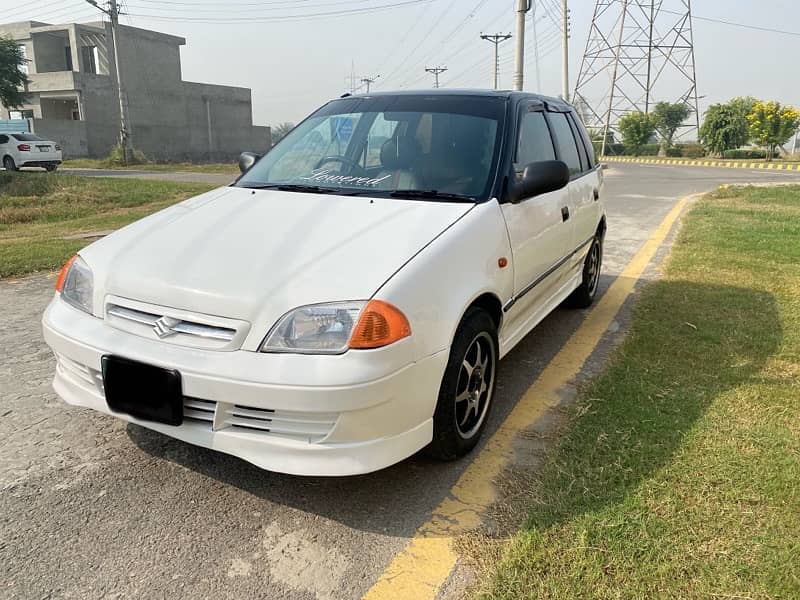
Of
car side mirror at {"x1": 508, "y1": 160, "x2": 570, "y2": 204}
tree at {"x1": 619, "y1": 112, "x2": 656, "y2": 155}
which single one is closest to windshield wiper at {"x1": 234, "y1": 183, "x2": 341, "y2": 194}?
car side mirror at {"x1": 508, "y1": 160, "x2": 570, "y2": 204}

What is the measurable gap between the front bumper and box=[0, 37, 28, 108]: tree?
35757mm

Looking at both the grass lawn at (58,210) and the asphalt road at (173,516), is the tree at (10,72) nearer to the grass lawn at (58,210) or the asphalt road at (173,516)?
the grass lawn at (58,210)

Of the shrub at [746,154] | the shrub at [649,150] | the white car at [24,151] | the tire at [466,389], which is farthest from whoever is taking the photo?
the shrub at [649,150]

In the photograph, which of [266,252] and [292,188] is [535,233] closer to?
[292,188]

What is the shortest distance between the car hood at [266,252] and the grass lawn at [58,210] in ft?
14.5

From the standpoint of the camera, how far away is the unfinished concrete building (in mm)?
38781

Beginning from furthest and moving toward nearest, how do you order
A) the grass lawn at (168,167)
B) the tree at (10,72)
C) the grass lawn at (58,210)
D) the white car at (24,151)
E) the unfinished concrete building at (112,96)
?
the unfinished concrete building at (112,96), the tree at (10,72), the grass lawn at (168,167), the white car at (24,151), the grass lawn at (58,210)

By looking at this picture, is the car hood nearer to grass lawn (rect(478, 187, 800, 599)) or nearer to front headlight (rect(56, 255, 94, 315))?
front headlight (rect(56, 255, 94, 315))

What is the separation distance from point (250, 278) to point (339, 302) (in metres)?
0.37

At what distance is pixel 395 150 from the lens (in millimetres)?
3494

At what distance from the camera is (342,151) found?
3697mm

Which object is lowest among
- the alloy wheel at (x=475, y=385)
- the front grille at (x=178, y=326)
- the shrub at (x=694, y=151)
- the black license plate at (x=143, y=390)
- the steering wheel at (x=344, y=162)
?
the alloy wheel at (x=475, y=385)

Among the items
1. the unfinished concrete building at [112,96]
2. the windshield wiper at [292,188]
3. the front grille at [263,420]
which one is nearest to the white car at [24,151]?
the unfinished concrete building at [112,96]

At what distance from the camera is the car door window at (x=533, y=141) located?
355 cm
